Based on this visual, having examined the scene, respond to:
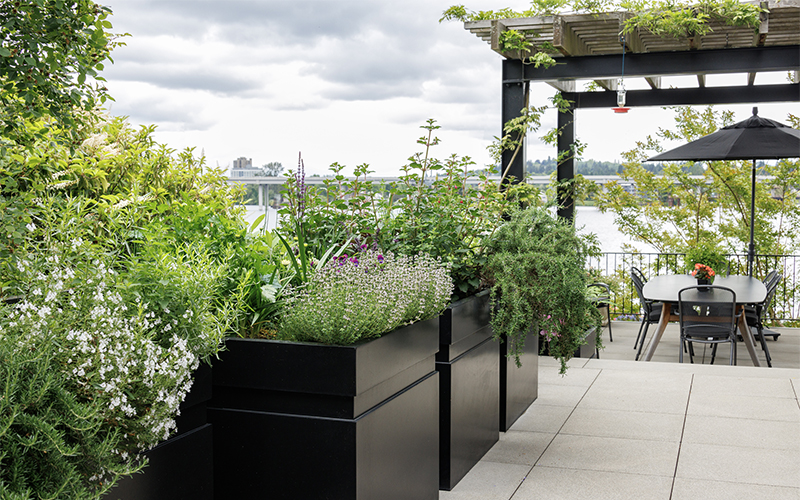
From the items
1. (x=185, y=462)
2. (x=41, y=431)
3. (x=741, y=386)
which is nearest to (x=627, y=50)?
(x=741, y=386)

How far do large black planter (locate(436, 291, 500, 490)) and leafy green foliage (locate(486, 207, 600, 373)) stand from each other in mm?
129

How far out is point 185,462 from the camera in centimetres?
187

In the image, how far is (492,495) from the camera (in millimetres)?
2775

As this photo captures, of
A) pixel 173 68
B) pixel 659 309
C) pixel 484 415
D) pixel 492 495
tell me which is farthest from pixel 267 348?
pixel 659 309

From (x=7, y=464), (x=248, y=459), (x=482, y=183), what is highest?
(x=482, y=183)

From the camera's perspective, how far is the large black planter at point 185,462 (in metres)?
1.71

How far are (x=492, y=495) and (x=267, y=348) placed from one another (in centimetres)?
127

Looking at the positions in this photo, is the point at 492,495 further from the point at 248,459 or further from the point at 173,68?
the point at 173,68

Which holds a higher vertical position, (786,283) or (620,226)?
(620,226)

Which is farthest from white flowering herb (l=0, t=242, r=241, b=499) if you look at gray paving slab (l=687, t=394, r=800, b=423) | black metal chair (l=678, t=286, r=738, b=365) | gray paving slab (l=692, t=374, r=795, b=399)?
black metal chair (l=678, t=286, r=738, b=365)

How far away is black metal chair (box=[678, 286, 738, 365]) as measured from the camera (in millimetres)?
5344

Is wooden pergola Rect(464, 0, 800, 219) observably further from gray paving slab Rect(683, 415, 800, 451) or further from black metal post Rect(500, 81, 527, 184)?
gray paving slab Rect(683, 415, 800, 451)

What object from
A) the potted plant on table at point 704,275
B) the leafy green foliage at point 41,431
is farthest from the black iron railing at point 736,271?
the leafy green foliage at point 41,431

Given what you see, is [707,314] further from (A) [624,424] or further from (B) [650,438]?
(B) [650,438]
